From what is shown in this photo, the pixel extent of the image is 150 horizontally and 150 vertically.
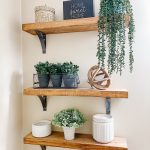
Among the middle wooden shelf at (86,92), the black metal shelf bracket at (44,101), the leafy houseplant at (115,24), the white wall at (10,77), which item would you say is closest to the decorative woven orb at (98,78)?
the middle wooden shelf at (86,92)

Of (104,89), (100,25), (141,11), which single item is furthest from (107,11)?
(104,89)

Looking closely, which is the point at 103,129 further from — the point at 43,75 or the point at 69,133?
the point at 43,75

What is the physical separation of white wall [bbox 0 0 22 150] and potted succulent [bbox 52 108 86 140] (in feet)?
1.08

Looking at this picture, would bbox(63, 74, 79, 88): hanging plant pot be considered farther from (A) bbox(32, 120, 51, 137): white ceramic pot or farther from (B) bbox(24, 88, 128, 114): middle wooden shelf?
(A) bbox(32, 120, 51, 137): white ceramic pot

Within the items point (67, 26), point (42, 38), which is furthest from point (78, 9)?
point (42, 38)

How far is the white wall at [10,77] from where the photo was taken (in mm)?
1148

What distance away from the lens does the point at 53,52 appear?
4.18ft

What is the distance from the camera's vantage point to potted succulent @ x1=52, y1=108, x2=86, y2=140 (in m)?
1.09

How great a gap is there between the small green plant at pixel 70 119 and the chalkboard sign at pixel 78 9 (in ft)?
1.92

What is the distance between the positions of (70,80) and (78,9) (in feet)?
1.43

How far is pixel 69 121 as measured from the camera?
3.62 ft

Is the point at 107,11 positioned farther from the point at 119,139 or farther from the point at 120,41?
the point at 119,139

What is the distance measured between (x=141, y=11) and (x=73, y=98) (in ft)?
2.27

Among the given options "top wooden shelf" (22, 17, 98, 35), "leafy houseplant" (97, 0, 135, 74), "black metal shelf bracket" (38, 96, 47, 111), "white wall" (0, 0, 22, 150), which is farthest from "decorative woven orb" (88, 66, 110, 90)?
"white wall" (0, 0, 22, 150)
